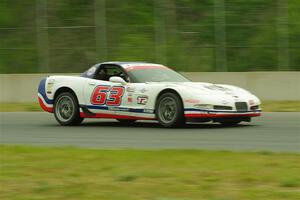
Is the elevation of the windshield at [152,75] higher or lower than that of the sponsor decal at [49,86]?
higher

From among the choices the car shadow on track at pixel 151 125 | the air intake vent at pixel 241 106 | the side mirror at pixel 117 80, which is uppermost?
the side mirror at pixel 117 80

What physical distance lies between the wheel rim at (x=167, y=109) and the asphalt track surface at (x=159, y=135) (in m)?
0.26

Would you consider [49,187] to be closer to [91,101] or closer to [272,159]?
[272,159]

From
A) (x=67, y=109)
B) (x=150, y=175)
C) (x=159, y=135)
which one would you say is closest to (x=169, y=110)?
(x=159, y=135)

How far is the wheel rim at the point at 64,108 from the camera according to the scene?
1541 cm

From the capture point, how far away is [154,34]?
80.4 feet

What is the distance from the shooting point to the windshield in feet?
48.4

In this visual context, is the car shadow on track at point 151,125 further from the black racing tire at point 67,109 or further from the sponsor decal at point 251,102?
the sponsor decal at point 251,102

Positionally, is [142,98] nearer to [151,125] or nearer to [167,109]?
[167,109]

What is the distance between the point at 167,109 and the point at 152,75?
1.30m

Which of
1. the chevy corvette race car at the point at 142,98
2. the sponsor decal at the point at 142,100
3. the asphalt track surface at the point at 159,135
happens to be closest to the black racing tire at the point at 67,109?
the chevy corvette race car at the point at 142,98

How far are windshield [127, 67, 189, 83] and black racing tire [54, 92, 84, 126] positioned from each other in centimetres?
140

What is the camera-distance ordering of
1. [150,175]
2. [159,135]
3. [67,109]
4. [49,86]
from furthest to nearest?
[49,86] < [67,109] < [159,135] < [150,175]

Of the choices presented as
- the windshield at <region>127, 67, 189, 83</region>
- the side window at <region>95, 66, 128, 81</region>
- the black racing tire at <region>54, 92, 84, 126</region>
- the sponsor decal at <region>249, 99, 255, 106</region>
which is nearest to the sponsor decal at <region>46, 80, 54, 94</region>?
the black racing tire at <region>54, 92, 84, 126</region>
